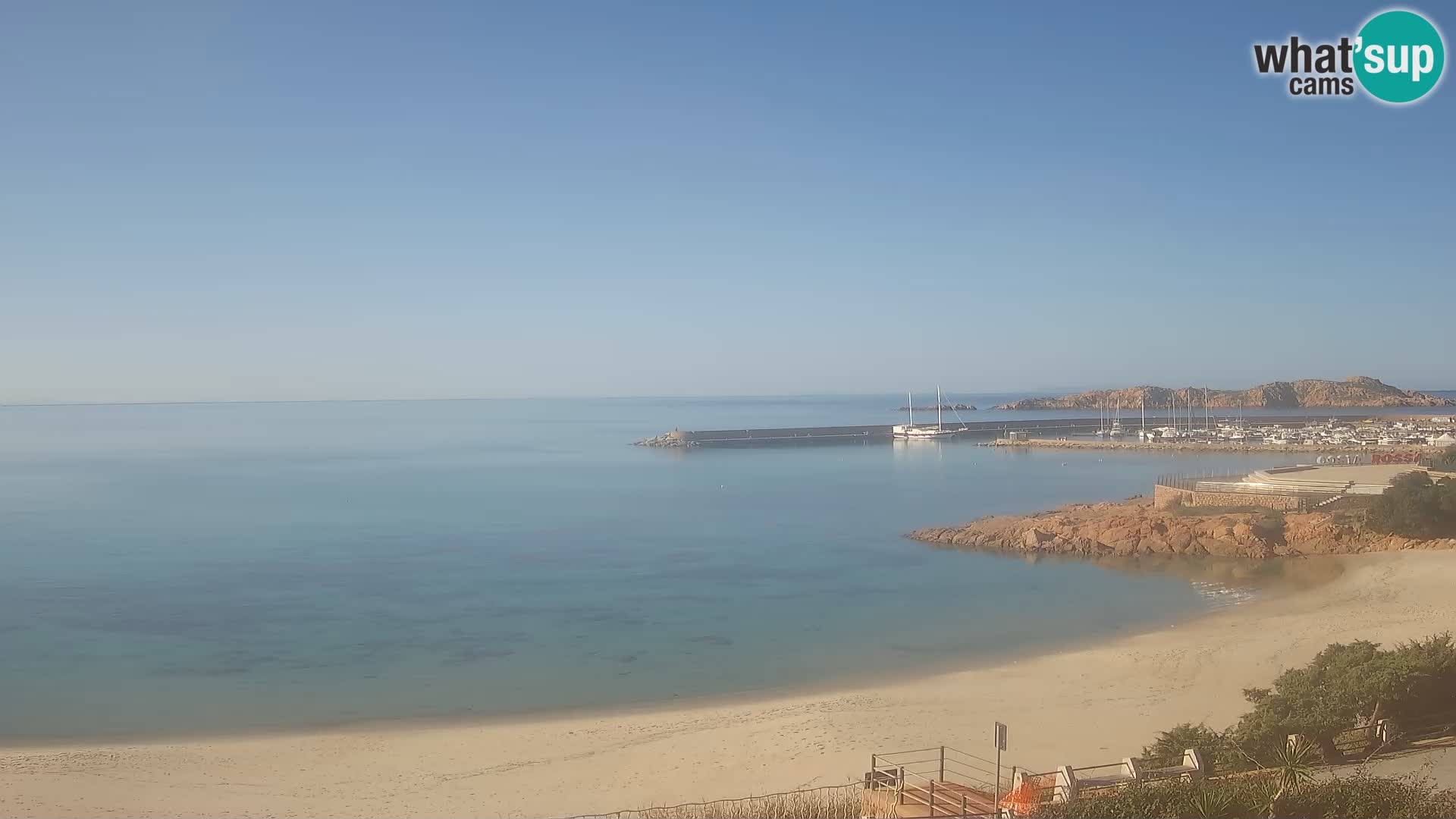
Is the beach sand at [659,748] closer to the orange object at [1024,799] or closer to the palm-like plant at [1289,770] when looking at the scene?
the palm-like plant at [1289,770]

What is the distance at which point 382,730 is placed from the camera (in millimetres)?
15219

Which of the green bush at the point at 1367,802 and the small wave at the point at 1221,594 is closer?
the green bush at the point at 1367,802

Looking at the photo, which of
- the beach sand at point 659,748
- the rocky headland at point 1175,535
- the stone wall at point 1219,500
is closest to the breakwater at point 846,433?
the stone wall at point 1219,500

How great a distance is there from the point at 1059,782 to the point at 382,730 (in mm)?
10716

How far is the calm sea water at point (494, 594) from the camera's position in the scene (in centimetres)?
1766

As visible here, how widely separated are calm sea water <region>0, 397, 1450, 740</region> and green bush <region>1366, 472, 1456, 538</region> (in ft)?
21.6

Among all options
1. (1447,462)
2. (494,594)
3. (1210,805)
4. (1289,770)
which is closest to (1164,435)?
(1447,462)

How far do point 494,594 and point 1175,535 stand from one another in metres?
19.8

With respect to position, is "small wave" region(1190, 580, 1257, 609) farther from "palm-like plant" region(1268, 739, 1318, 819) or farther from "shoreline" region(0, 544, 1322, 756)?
"palm-like plant" region(1268, 739, 1318, 819)

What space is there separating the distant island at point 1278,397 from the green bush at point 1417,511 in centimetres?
12671

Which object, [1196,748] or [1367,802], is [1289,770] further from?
[1196,748]

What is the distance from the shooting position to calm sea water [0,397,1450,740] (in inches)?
695

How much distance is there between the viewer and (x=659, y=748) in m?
13.7

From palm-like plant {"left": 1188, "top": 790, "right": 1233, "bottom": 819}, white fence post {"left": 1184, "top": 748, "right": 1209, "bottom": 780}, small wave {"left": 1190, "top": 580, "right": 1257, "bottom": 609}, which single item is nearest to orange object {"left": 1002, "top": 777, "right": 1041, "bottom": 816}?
palm-like plant {"left": 1188, "top": 790, "right": 1233, "bottom": 819}
